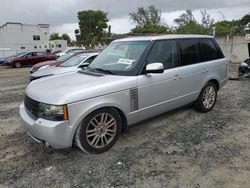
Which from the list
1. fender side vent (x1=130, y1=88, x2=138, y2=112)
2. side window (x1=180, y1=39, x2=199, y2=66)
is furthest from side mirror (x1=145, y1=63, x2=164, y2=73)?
side window (x1=180, y1=39, x2=199, y2=66)

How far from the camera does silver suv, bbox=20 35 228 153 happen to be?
9.86 ft

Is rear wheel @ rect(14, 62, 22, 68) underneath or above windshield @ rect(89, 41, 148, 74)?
underneath

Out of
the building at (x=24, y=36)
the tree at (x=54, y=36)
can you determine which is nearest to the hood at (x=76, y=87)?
the building at (x=24, y=36)

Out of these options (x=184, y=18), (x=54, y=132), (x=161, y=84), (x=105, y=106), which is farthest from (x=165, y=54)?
(x=184, y=18)

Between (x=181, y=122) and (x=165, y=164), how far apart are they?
166 cm

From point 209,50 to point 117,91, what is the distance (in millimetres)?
2820

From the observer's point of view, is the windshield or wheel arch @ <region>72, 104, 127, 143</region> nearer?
wheel arch @ <region>72, 104, 127, 143</region>

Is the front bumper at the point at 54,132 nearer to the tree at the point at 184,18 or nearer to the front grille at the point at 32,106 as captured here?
the front grille at the point at 32,106

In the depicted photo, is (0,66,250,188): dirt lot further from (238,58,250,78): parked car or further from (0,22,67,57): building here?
(0,22,67,57): building

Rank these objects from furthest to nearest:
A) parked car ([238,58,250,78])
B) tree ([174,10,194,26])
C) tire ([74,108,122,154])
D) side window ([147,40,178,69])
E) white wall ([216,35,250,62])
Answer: tree ([174,10,194,26])
white wall ([216,35,250,62])
parked car ([238,58,250,78])
side window ([147,40,178,69])
tire ([74,108,122,154])

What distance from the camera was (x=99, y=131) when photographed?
3.36 meters

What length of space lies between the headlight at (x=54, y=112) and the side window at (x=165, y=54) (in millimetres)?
1692

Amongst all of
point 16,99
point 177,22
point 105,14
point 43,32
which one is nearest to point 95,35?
point 105,14

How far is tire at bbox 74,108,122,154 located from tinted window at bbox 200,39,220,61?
264 centimetres
